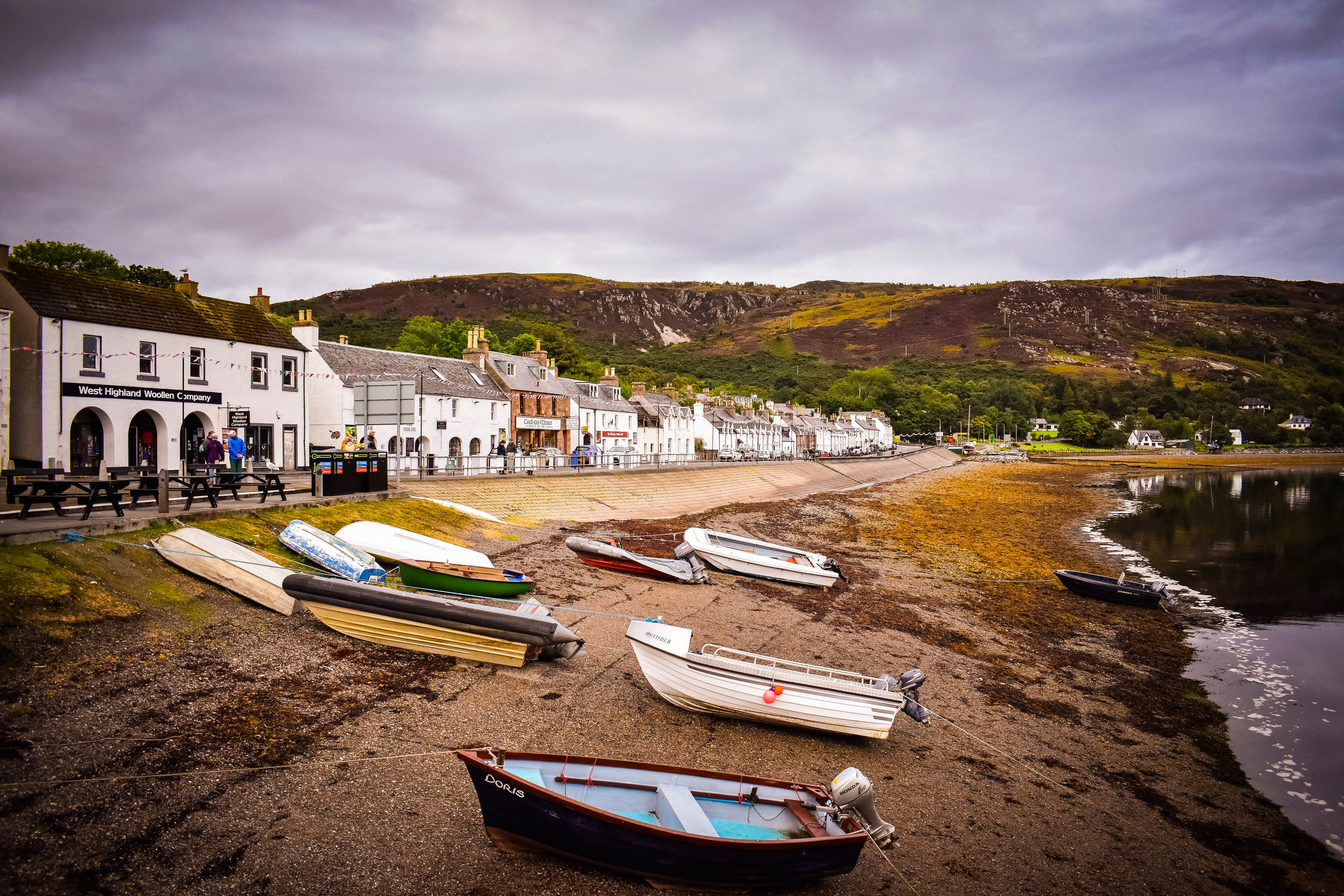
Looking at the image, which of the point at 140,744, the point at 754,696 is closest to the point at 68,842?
the point at 140,744

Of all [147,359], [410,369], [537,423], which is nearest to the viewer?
[147,359]

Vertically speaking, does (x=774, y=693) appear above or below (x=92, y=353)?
below

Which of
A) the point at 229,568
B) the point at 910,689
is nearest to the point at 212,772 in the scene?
the point at 229,568

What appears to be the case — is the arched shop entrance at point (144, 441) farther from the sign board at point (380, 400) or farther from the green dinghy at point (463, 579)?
the green dinghy at point (463, 579)

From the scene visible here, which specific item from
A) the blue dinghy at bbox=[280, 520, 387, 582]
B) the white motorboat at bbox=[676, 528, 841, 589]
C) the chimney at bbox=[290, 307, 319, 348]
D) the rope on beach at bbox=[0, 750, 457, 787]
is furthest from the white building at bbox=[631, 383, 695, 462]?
the rope on beach at bbox=[0, 750, 457, 787]

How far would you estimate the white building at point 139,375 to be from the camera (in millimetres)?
24938

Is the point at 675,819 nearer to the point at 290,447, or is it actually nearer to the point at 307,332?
the point at 290,447

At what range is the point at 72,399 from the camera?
25844 mm

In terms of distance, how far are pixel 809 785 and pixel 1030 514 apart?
1796 inches

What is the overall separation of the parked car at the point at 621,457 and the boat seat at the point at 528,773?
4054 cm

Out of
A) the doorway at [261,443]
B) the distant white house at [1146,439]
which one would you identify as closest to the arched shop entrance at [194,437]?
the doorway at [261,443]

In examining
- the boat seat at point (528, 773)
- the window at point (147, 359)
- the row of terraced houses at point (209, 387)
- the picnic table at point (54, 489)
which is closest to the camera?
the boat seat at point (528, 773)

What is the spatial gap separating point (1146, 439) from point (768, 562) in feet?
566

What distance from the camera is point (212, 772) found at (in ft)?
24.1
